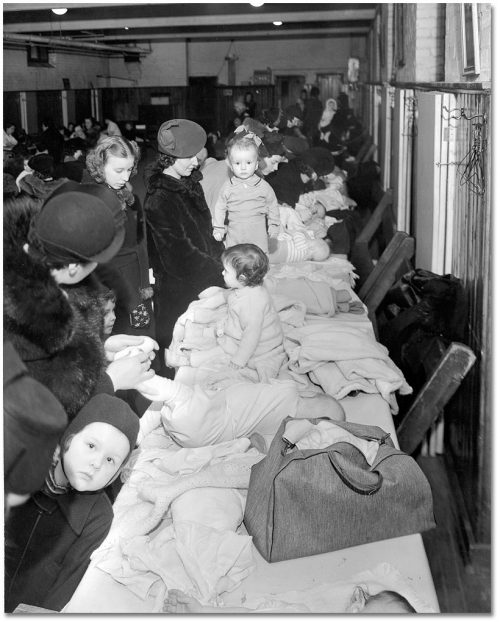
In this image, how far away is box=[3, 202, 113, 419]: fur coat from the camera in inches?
66.2

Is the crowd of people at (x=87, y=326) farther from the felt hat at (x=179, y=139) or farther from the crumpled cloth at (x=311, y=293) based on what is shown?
the crumpled cloth at (x=311, y=293)

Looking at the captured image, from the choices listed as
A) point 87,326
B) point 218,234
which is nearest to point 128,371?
point 87,326

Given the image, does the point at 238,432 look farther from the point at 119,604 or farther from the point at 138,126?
the point at 138,126

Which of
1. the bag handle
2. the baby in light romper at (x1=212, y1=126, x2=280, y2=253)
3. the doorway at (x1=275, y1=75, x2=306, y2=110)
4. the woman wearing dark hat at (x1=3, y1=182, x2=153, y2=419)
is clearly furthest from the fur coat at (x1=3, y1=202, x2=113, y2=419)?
the doorway at (x1=275, y1=75, x2=306, y2=110)

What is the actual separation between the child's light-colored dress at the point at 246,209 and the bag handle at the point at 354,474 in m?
1.53

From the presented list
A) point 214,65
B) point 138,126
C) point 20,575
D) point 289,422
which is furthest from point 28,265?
point 214,65

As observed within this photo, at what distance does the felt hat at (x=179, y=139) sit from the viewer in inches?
110

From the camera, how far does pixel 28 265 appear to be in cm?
169

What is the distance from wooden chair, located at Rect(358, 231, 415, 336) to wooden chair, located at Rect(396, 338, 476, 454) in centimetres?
131

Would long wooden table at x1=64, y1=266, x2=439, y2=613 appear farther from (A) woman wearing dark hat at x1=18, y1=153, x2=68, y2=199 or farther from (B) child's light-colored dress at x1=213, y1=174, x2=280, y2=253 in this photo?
(B) child's light-colored dress at x1=213, y1=174, x2=280, y2=253

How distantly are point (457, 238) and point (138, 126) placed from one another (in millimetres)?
1670

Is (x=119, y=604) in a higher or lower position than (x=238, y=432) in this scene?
lower

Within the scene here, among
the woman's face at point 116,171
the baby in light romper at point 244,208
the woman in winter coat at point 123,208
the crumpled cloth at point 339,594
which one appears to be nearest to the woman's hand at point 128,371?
the woman in winter coat at point 123,208

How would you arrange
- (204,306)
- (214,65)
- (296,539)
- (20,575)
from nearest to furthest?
(20,575), (296,539), (204,306), (214,65)
